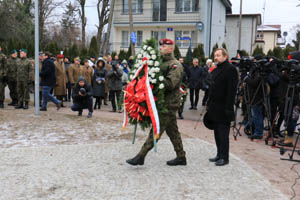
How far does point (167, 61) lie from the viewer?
5.40 m

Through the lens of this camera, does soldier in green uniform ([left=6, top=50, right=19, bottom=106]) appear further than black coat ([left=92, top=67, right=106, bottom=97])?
No

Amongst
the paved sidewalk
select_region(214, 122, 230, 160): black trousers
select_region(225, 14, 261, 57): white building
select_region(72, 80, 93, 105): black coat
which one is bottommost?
the paved sidewalk

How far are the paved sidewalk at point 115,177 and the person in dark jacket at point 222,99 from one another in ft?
1.44

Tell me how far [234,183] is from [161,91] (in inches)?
68.3

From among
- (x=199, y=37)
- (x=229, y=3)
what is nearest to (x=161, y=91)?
(x=199, y=37)

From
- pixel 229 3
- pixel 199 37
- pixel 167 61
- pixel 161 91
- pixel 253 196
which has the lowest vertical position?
pixel 253 196

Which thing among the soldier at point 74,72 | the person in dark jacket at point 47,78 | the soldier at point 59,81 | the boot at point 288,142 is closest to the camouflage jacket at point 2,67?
the person in dark jacket at point 47,78

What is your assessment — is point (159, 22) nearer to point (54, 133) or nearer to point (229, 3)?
point (229, 3)

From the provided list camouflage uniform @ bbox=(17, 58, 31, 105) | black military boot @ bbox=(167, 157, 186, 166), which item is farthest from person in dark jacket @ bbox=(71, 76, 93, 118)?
black military boot @ bbox=(167, 157, 186, 166)

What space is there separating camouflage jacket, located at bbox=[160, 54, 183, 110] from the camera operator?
3337mm

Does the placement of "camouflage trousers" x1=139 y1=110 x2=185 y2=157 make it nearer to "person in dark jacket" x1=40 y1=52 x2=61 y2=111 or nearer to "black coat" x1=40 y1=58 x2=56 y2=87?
"person in dark jacket" x1=40 y1=52 x2=61 y2=111

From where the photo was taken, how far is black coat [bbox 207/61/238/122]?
562 cm

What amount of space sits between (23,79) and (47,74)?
86 cm

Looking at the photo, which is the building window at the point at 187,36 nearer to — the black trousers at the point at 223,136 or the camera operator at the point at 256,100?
the camera operator at the point at 256,100
